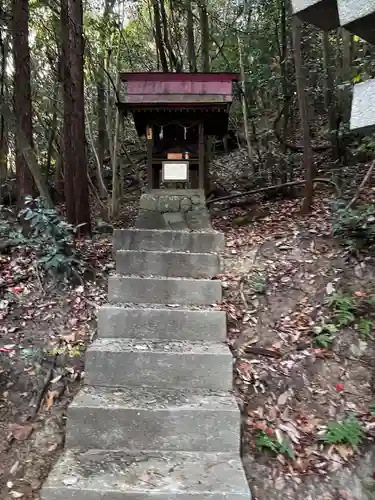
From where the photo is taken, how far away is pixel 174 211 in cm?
702

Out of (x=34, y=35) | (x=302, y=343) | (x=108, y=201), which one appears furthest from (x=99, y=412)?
(x=34, y=35)

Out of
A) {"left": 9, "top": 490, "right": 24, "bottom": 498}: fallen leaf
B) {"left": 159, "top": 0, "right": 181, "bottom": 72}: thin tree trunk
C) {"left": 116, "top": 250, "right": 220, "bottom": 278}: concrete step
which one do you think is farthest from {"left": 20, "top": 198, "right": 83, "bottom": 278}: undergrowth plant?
{"left": 159, "top": 0, "right": 181, "bottom": 72}: thin tree trunk

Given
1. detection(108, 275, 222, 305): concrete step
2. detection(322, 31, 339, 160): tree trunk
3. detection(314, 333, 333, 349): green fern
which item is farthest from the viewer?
detection(322, 31, 339, 160): tree trunk

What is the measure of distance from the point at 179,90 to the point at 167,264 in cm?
314

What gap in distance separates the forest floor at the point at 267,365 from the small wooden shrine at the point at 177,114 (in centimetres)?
229

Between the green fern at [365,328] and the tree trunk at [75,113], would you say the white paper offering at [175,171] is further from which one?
the green fern at [365,328]

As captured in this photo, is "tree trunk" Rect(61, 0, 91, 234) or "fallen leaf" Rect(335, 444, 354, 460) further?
"tree trunk" Rect(61, 0, 91, 234)

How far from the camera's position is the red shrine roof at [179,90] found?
673cm

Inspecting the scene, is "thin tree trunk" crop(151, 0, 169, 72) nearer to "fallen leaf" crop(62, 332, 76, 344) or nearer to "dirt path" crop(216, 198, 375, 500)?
"dirt path" crop(216, 198, 375, 500)

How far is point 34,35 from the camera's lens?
11070 mm

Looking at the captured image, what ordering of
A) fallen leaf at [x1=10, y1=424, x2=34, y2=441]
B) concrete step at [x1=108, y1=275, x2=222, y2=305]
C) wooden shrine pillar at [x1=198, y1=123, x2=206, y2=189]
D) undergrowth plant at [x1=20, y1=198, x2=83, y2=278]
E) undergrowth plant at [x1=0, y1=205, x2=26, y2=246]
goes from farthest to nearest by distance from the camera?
wooden shrine pillar at [x1=198, y1=123, x2=206, y2=189] → undergrowth plant at [x1=0, y1=205, x2=26, y2=246] → undergrowth plant at [x1=20, y1=198, x2=83, y2=278] → concrete step at [x1=108, y1=275, x2=222, y2=305] → fallen leaf at [x1=10, y1=424, x2=34, y2=441]

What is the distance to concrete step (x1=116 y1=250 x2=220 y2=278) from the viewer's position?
16.6ft

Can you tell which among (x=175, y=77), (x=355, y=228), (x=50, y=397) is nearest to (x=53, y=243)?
(x=50, y=397)

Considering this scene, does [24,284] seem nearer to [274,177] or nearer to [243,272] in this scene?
[243,272]
